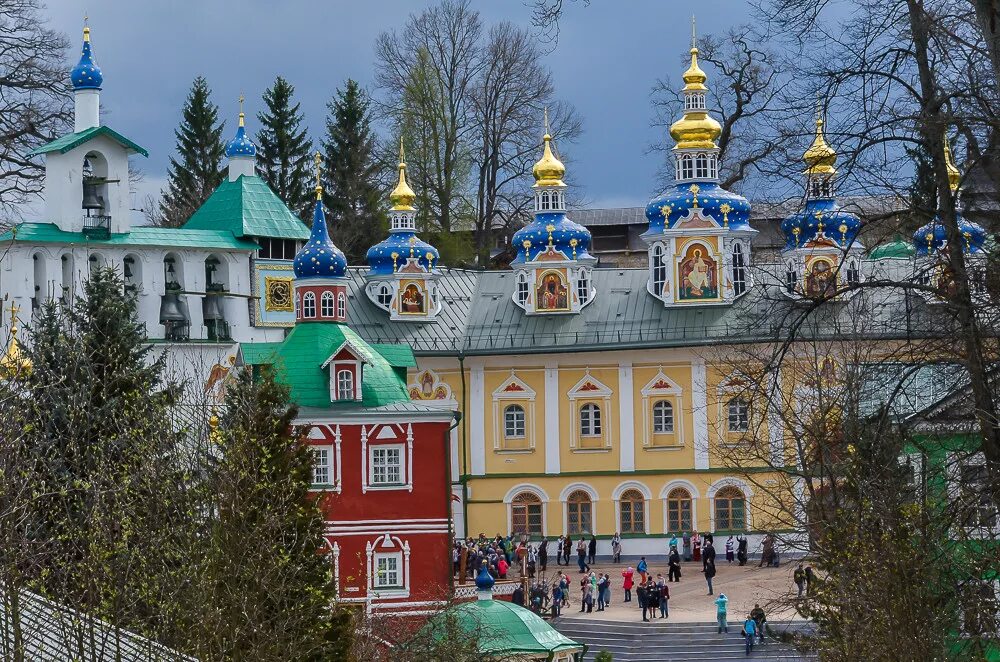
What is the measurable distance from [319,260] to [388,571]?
7.51 metres

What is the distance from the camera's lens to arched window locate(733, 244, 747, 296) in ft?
188

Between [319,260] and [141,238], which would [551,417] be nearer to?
[319,260]

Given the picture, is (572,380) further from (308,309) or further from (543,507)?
(308,309)

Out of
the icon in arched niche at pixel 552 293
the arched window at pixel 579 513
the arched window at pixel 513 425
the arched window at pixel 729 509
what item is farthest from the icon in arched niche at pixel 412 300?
the arched window at pixel 729 509

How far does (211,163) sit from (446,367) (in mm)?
16582

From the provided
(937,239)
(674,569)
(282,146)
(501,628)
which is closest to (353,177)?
(282,146)

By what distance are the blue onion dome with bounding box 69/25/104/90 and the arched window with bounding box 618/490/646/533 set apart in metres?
17.1

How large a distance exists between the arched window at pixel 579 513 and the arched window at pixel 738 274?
662cm

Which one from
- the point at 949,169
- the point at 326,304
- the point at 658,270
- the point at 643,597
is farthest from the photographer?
the point at 658,270

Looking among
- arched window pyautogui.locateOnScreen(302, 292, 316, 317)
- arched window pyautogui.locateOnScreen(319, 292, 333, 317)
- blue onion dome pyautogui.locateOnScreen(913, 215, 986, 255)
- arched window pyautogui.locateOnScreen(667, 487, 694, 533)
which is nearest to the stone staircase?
arched window pyautogui.locateOnScreen(319, 292, 333, 317)

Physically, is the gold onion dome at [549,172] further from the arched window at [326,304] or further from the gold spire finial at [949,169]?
the gold spire finial at [949,169]

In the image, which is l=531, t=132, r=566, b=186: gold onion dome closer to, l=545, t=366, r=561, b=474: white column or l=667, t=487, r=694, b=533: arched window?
l=545, t=366, r=561, b=474: white column

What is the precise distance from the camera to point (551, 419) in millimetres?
58375

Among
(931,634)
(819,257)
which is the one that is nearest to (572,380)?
(819,257)
